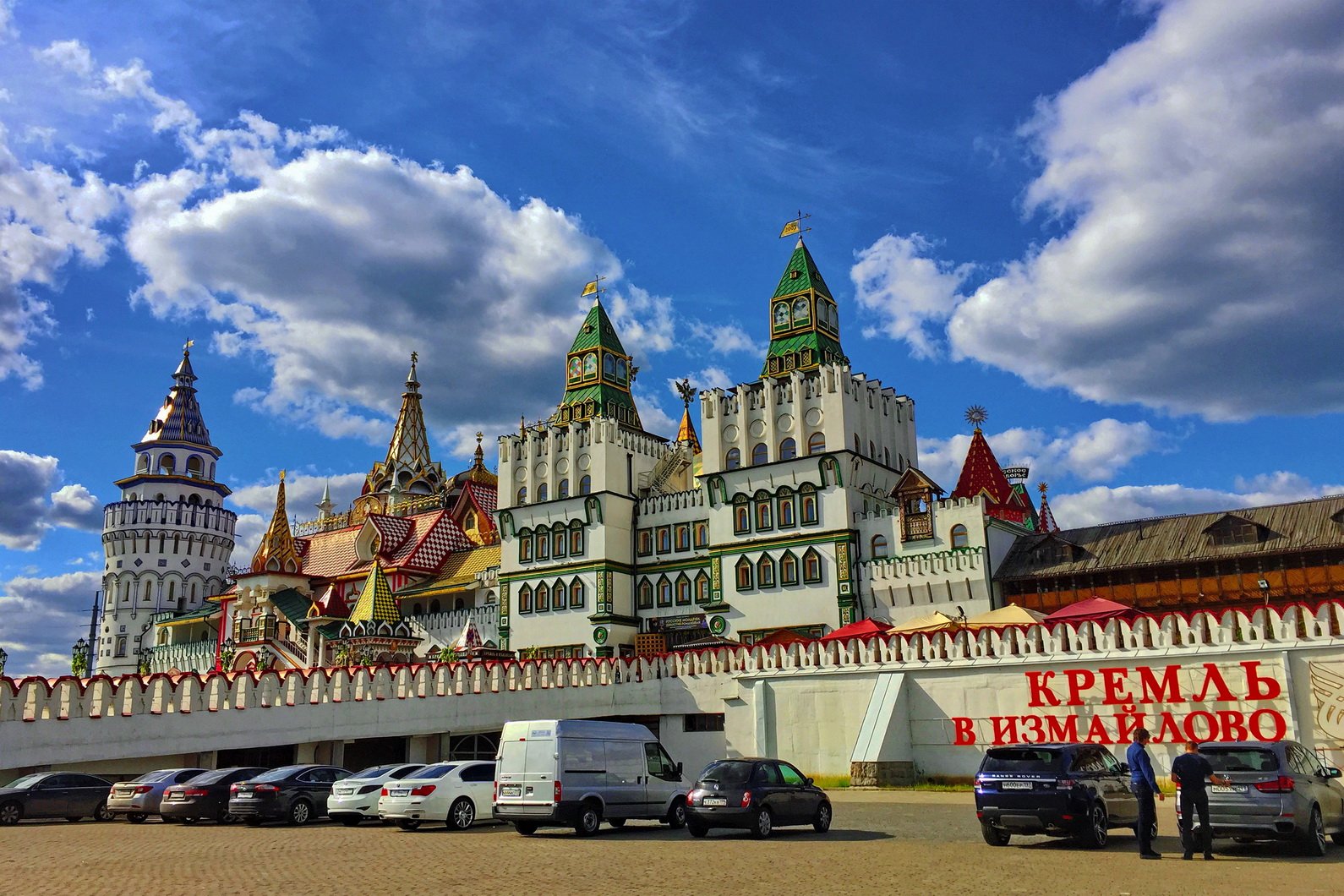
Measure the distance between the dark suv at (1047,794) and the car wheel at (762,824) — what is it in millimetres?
3772

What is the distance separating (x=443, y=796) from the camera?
2117cm

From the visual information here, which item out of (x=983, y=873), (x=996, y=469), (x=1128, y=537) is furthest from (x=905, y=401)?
(x=983, y=873)

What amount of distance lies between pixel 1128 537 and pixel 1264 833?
1108 inches

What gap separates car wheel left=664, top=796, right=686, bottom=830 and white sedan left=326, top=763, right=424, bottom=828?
208 inches

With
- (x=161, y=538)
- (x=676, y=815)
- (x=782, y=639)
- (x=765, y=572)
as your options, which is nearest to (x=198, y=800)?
(x=676, y=815)

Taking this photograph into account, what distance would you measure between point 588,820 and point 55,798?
1307 cm

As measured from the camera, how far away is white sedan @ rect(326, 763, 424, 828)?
875 inches

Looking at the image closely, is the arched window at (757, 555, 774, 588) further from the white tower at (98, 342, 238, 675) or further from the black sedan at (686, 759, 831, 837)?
the white tower at (98, 342, 238, 675)

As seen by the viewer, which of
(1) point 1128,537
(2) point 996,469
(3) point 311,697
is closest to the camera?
(3) point 311,697

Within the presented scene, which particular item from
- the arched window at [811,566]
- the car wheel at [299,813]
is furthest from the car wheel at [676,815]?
the arched window at [811,566]

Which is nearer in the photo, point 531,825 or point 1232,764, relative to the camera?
point 1232,764

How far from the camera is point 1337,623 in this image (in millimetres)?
28188

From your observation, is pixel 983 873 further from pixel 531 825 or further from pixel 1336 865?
pixel 531 825

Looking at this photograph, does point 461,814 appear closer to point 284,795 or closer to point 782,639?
point 284,795
